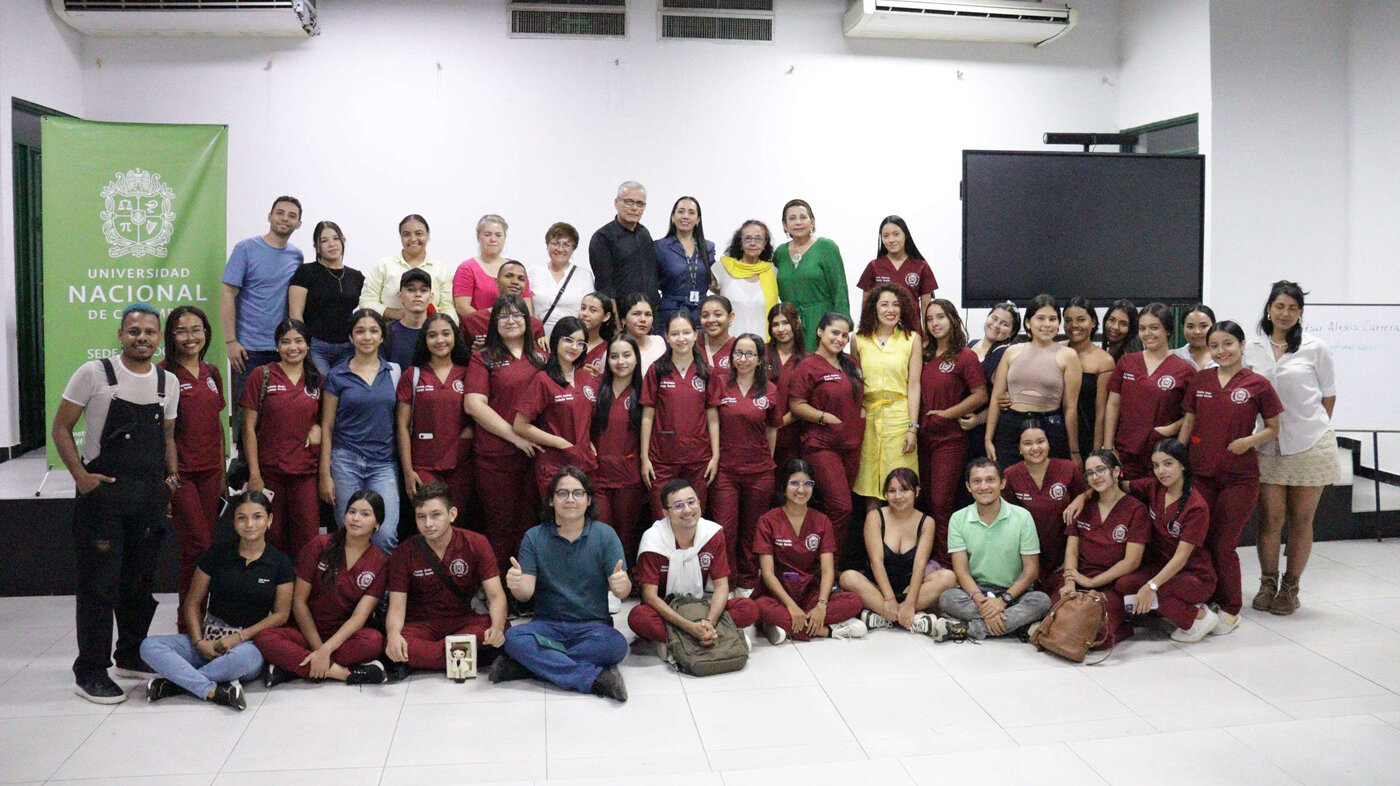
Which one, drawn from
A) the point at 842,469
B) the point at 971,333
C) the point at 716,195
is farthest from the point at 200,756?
the point at 971,333

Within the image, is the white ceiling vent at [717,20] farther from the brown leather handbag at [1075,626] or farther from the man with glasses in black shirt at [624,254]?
the brown leather handbag at [1075,626]

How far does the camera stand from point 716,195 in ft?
28.0

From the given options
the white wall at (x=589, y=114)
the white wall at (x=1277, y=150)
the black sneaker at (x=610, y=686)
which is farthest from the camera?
the white wall at (x=589, y=114)

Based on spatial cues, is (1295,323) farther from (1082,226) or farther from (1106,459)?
(1082,226)

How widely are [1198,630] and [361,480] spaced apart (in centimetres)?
386

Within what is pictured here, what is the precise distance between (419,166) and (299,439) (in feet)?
12.6

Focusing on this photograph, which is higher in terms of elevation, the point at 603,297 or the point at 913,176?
the point at 913,176

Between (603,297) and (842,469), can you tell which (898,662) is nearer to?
(842,469)

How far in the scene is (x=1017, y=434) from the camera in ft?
18.2

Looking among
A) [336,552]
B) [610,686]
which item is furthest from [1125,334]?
[336,552]

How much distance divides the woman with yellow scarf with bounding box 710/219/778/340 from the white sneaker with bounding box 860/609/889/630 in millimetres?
1622

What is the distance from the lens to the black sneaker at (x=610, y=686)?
4.27 metres

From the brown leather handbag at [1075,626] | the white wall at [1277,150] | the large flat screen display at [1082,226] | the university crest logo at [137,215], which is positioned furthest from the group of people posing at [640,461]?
the white wall at [1277,150]

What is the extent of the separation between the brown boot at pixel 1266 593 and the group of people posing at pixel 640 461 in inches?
2.5
